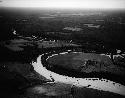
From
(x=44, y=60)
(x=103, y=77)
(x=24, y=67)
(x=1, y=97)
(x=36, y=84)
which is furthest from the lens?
(x=44, y=60)

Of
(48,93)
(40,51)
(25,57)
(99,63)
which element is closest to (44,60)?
(25,57)

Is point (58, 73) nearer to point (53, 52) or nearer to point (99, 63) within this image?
point (99, 63)

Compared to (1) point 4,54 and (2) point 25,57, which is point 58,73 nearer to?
(2) point 25,57

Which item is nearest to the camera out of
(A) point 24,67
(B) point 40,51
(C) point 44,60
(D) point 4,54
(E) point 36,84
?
(E) point 36,84

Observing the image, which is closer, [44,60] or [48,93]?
[48,93]

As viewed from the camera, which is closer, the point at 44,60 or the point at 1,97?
the point at 1,97

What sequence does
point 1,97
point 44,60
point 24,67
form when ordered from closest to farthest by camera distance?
point 1,97 < point 24,67 < point 44,60

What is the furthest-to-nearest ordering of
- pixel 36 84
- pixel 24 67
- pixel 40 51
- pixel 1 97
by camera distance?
pixel 40 51 < pixel 24 67 < pixel 36 84 < pixel 1 97

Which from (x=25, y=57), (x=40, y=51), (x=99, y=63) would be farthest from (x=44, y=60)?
(x=99, y=63)
